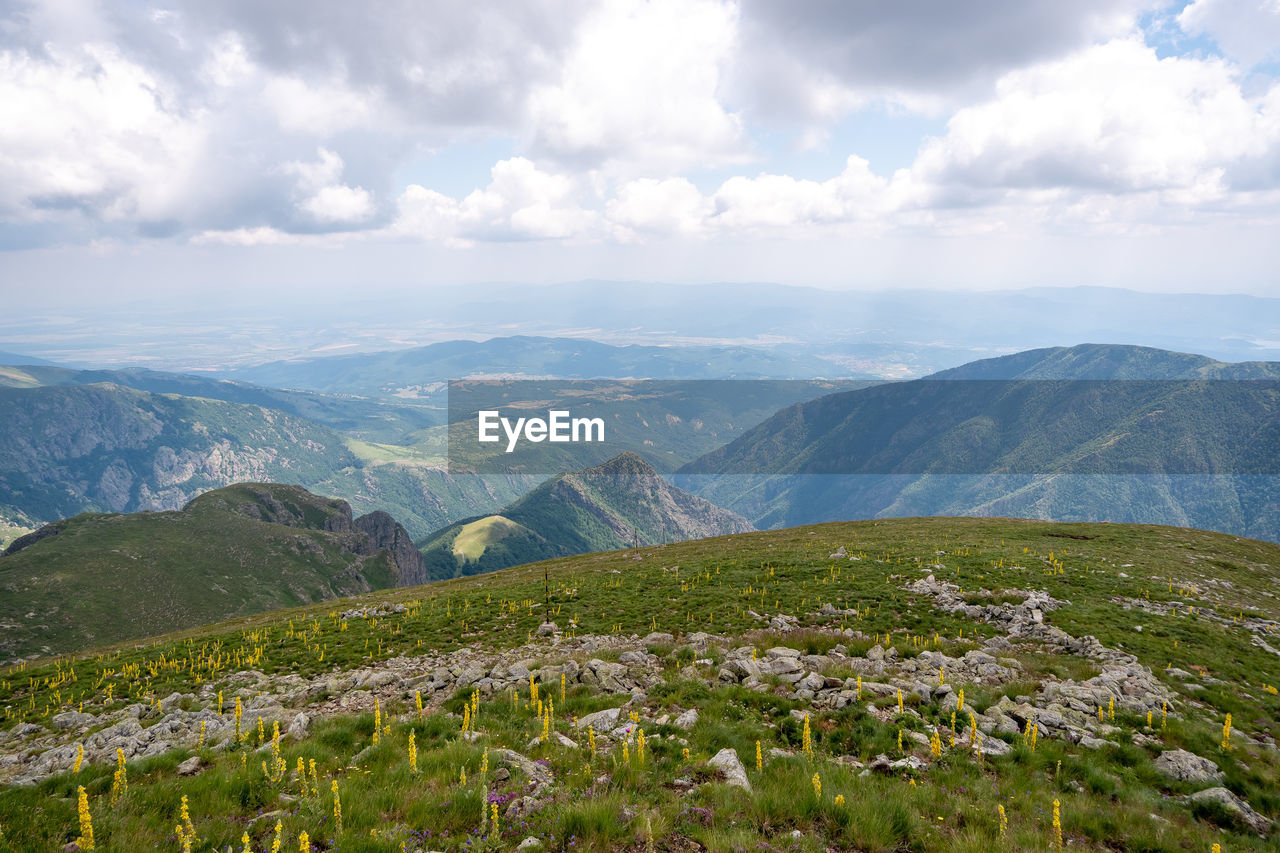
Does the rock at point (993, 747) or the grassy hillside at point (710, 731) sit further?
the rock at point (993, 747)

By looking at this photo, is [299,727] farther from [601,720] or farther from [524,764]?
[601,720]

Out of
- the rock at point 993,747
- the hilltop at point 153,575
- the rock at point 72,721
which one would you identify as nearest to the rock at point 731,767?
the rock at point 993,747

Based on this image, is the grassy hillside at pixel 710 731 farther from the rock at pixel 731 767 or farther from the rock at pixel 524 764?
the rock at pixel 731 767

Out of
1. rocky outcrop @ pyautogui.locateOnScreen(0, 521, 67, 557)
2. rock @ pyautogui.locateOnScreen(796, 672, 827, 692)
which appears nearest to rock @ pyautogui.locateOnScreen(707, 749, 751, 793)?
rock @ pyautogui.locateOnScreen(796, 672, 827, 692)

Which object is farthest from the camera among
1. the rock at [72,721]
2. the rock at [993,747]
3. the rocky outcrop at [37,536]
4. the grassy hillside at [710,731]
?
the rocky outcrop at [37,536]

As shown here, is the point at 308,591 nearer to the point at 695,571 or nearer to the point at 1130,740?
the point at 695,571

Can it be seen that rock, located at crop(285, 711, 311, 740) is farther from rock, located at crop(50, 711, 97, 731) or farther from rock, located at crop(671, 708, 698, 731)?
rock, located at crop(50, 711, 97, 731)
